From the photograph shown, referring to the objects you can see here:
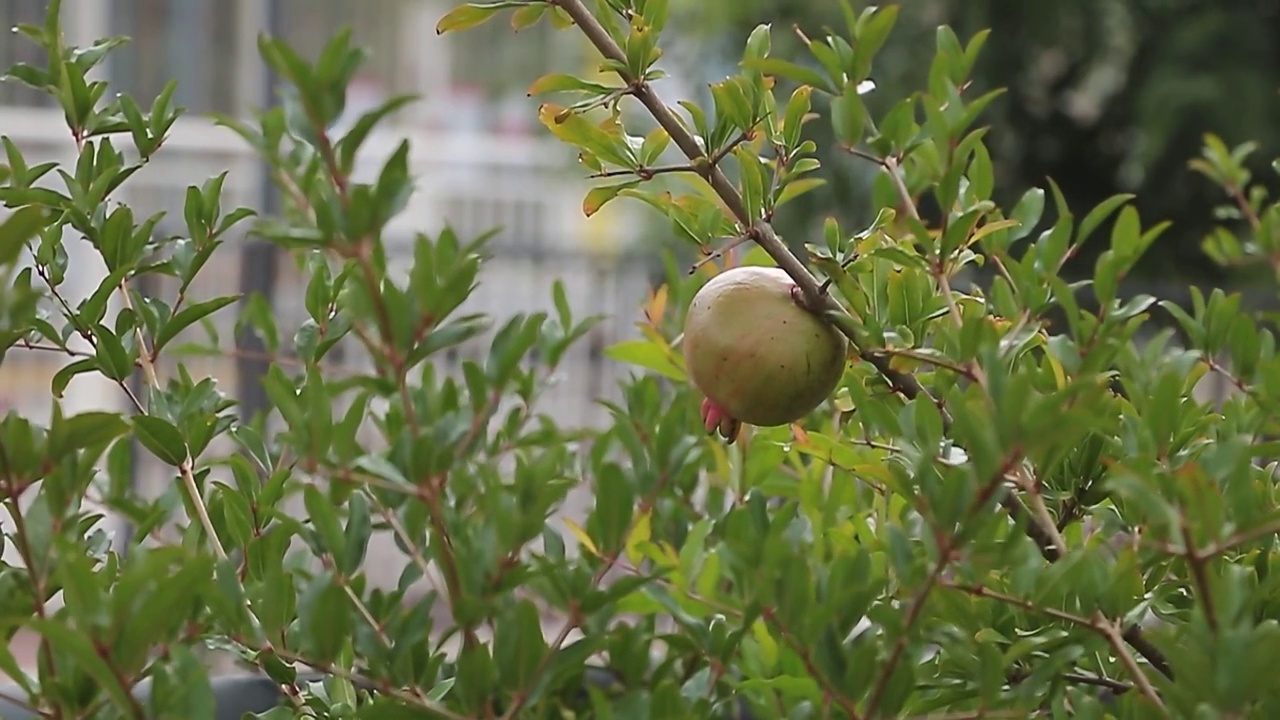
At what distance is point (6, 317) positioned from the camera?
1.10ft

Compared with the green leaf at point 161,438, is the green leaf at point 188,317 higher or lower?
higher

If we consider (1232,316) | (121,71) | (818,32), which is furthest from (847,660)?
(121,71)

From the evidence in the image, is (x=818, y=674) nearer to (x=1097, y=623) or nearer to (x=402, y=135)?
(x=1097, y=623)

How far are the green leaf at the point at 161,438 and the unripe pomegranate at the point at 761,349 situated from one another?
0.20 metres

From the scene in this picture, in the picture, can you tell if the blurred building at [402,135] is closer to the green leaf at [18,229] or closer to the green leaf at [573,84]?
the green leaf at [573,84]

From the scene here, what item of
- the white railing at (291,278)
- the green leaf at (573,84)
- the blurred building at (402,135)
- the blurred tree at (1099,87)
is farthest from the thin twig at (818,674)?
the blurred tree at (1099,87)

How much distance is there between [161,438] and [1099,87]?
319cm

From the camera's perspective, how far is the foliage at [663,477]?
0.35m

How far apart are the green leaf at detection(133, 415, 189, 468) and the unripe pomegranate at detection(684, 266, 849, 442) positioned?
20 cm

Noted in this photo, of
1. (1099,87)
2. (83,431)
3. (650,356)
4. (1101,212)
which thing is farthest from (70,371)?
(1099,87)

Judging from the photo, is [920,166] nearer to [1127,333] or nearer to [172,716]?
[1127,333]

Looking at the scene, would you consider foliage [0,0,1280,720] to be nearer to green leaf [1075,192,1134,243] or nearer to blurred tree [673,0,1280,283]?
green leaf [1075,192,1134,243]

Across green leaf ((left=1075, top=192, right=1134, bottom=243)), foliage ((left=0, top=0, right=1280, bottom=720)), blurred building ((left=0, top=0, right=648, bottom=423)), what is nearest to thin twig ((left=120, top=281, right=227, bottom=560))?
foliage ((left=0, top=0, right=1280, bottom=720))

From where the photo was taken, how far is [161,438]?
495 mm
